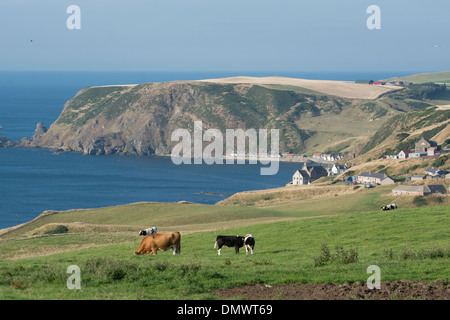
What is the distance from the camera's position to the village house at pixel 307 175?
126688 mm

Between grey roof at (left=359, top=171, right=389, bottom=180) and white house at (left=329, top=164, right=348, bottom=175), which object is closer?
grey roof at (left=359, top=171, right=389, bottom=180)

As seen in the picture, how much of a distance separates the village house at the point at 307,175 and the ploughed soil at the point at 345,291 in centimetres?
10964

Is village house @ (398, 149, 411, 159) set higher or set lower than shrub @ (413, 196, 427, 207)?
lower

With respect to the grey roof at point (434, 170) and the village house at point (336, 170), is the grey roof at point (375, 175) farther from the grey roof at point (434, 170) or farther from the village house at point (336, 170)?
the village house at point (336, 170)

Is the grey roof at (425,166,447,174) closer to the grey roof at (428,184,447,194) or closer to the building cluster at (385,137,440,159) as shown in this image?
the building cluster at (385,137,440,159)

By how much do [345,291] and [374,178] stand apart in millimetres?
90985

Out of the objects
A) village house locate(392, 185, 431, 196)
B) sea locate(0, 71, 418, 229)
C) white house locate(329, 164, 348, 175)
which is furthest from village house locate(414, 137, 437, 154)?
village house locate(392, 185, 431, 196)

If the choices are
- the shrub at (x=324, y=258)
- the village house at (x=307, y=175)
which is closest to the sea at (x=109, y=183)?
the village house at (x=307, y=175)

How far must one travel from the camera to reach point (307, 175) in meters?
129

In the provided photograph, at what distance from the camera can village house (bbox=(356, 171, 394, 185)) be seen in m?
99.2

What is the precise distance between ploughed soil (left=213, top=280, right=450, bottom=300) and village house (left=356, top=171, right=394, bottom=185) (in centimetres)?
8375

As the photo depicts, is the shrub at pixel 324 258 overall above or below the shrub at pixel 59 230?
above

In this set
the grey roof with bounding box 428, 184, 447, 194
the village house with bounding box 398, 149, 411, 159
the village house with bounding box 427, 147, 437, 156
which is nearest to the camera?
the grey roof with bounding box 428, 184, 447, 194
